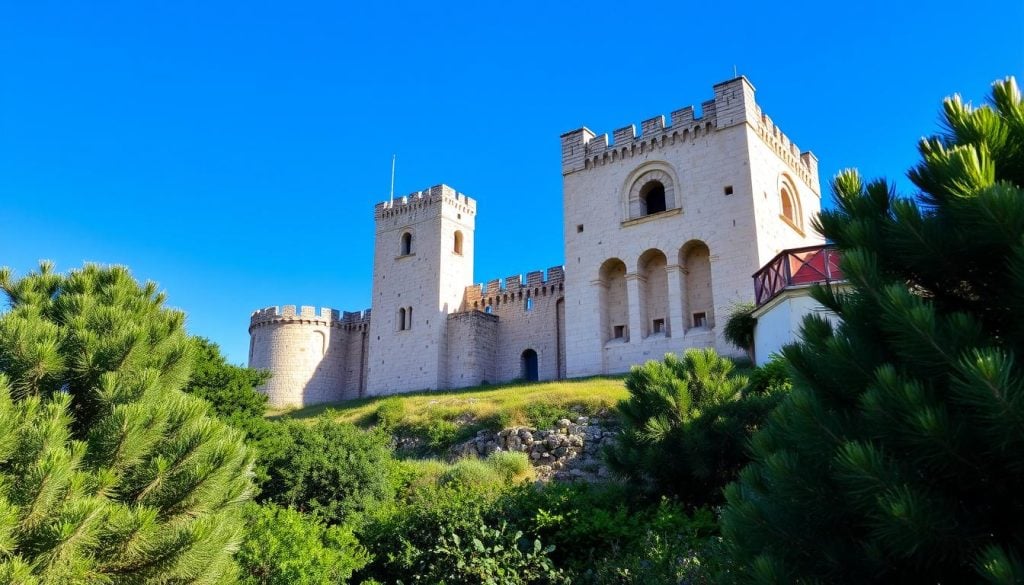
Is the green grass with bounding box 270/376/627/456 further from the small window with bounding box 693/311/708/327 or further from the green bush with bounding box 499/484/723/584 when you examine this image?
the green bush with bounding box 499/484/723/584

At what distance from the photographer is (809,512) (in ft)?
11.4

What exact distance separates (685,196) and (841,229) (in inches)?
878

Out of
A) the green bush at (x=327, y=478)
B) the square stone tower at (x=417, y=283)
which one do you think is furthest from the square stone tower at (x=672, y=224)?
the green bush at (x=327, y=478)

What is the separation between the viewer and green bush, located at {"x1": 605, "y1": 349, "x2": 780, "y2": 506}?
9.59 metres

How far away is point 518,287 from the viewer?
33312 millimetres

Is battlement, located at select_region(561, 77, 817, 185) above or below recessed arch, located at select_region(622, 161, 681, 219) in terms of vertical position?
above

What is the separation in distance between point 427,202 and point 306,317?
943 centimetres

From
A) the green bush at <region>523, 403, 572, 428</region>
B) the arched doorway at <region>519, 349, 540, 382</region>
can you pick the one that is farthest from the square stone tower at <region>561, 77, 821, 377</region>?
the green bush at <region>523, 403, 572, 428</region>

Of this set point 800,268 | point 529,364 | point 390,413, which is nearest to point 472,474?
point 800,268

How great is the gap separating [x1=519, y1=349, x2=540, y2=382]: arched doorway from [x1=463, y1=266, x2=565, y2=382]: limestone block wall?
65 mm

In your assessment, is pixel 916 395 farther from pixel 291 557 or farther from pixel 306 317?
pixel 306 317

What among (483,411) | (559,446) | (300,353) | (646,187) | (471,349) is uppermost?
(646,187)

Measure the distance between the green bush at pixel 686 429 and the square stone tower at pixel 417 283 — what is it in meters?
22.5

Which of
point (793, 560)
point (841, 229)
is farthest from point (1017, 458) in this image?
point (841, 229)
